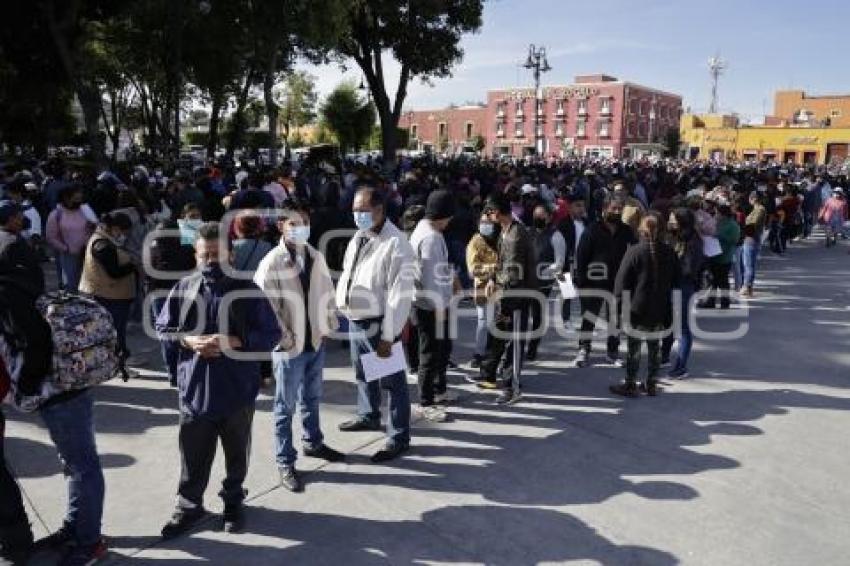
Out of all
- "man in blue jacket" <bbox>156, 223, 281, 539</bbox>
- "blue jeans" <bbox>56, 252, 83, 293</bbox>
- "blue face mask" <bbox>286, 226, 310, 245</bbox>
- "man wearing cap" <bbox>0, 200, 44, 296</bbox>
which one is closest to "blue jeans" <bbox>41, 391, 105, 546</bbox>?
"man in blue jacket" <bbox>156, 223, 281, 539</bbox>

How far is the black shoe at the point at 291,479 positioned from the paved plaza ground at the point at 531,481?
48 mm

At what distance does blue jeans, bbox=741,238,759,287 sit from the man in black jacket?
4.97 meters

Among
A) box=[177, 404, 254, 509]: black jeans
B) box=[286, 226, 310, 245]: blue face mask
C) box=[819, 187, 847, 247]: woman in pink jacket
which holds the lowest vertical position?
box=[177, 404, 254, 509]: black jeans

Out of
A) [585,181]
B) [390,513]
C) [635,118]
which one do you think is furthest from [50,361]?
[635,118]

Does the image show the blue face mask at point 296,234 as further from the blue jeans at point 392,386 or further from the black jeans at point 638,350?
the black jeans at point 638,350

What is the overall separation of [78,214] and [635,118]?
275 feet

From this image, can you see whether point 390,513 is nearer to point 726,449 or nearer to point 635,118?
point 726,449

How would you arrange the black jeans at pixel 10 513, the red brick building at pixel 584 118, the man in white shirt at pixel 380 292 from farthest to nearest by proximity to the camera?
the red brick building at pixel 584 118 → the man in white shirt at pixel 380 292 → the black jeans at pixel 10 513

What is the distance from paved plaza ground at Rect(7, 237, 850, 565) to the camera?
3625 millimetres

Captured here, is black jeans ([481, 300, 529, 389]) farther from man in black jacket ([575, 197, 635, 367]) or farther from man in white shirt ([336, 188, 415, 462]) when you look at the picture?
man in white shirt ([336, 188, 415, 462])

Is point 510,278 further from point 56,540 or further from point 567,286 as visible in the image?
point 56,540

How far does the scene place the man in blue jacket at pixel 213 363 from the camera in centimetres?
348

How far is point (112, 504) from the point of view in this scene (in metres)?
3.95

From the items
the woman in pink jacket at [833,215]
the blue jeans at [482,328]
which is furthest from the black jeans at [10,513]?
the woman in pink jacket at [833,215]
